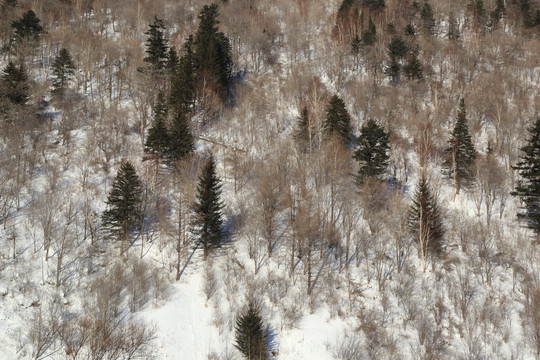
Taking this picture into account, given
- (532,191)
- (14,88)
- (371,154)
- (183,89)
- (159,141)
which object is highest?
(183,89)

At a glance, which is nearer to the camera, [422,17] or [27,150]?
[27,150]

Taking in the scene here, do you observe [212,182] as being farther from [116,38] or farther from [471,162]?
[116,38]

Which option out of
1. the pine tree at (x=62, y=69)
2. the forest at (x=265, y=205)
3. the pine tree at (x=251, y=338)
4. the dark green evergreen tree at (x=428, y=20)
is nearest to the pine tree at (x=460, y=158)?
the forest at (x=265, y=205)

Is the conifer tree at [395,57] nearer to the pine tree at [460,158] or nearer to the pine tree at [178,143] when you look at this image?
the pine tree at [460,158]

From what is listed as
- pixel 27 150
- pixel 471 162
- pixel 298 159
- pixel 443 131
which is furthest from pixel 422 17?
pixel 27 150

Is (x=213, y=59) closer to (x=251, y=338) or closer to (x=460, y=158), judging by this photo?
(x=460, y=158)

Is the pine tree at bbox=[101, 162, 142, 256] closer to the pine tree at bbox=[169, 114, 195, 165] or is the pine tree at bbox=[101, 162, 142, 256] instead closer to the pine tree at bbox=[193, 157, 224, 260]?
the pine tree at bbox=[193, 157, 224, 260]

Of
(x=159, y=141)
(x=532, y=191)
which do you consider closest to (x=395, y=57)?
(x=532, y=191)
